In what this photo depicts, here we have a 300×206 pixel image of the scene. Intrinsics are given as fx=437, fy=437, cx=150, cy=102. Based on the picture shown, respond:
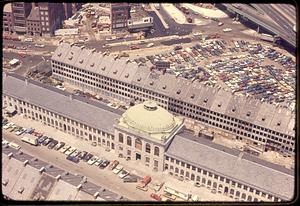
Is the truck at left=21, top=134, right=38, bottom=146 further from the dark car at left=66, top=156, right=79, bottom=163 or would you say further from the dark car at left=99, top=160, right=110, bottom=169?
the dark car at left=99, top=160, right=110, bottom=169

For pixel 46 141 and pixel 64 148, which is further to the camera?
pixel 46 141

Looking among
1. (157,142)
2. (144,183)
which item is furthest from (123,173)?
(157,142)

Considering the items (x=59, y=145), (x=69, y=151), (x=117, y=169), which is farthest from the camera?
(x=59, y=145)

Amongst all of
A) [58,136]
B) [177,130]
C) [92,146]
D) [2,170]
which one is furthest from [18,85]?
[177,130]

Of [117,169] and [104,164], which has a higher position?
[104,164]

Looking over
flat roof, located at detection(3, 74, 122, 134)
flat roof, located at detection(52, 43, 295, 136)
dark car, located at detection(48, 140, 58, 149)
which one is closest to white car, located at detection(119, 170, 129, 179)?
flat roof, located at detection(3, 74, 122, 134)

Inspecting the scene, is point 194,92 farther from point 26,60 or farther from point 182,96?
point 26,60
